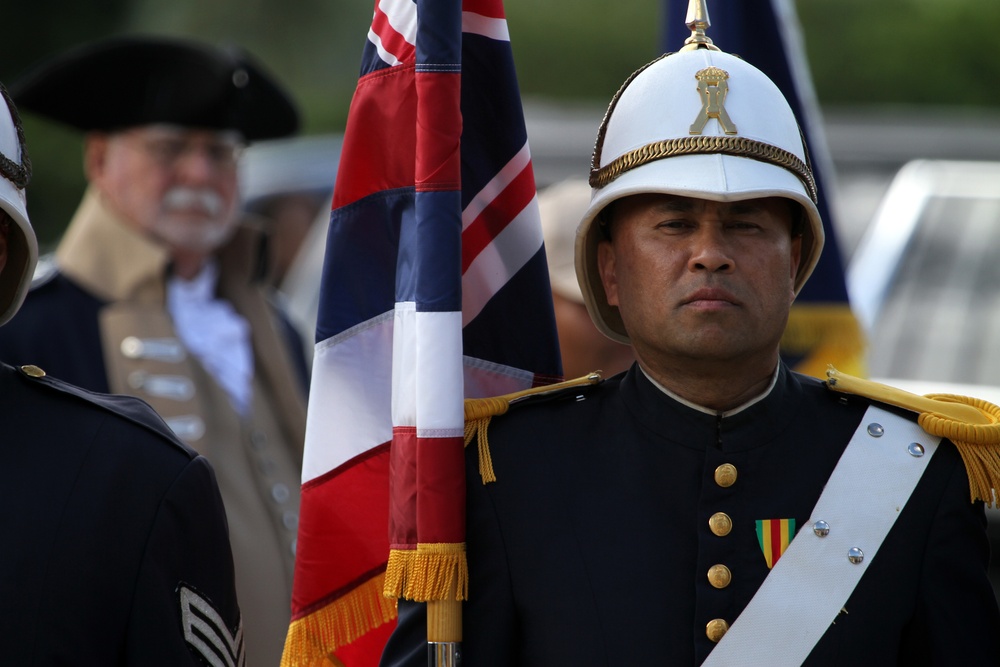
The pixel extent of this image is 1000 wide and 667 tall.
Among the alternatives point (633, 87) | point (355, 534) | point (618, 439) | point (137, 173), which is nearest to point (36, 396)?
point (355, 534)

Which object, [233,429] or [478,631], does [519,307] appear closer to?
[478,631]

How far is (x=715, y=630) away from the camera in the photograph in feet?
8.22

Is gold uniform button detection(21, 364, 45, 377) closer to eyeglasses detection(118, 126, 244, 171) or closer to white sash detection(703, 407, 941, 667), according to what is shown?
white sash detection(703, 407, 941, 667)

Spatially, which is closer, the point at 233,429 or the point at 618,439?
the point at 618,439

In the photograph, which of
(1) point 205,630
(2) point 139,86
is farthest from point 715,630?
(2) point 139,86

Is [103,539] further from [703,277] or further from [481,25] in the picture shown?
[481,25]

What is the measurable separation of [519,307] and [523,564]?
27.6 inches

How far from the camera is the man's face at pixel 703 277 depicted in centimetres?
261

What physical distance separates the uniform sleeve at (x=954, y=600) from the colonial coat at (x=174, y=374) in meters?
2.48

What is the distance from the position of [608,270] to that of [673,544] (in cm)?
58

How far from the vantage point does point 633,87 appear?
285cm

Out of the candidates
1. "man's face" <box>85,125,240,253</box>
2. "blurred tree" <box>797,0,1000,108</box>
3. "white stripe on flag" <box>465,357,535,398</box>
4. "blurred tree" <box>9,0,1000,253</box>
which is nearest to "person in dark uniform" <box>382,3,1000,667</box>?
"white stripe on flag" <box>465,357,535,398</box>

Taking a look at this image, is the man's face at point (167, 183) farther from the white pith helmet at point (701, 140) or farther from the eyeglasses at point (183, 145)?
the white pith helmet at point (701, 140)

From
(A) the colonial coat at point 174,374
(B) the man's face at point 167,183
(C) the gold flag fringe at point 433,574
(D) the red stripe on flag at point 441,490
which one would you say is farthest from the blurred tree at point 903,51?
(C) the gold flag fringe at point 433,574
